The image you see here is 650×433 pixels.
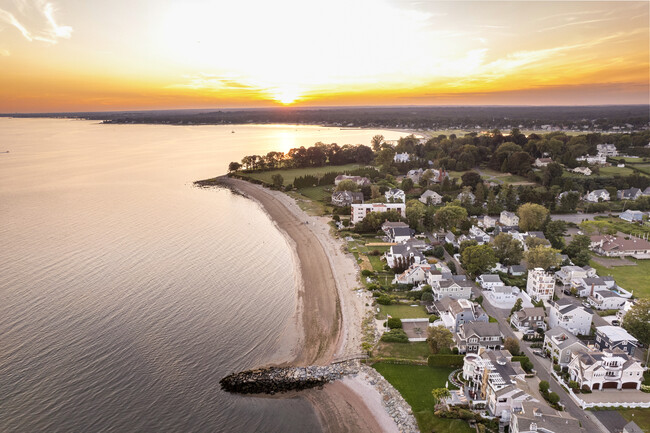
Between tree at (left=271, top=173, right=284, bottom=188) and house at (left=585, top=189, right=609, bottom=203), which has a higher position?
tree at (left=271, top=173, right=284, bottom=188)

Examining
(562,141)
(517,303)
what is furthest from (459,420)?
(562,141)

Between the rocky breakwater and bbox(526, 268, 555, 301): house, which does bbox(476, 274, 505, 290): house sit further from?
the rocky breakwater

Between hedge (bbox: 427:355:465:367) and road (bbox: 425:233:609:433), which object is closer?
road (bbox: 425:233:609:433)

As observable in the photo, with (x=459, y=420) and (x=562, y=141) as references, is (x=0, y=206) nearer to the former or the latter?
(x=459, y=420)

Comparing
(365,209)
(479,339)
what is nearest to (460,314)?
(479,339)

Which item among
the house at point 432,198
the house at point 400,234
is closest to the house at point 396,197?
the house at point 432,198

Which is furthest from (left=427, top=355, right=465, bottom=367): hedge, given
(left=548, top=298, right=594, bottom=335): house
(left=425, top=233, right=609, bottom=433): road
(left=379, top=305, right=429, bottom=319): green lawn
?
(left=548, top=298, right=594, bottom=335): house

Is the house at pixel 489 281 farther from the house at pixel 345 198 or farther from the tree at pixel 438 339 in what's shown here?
the house at pixel 345 198
